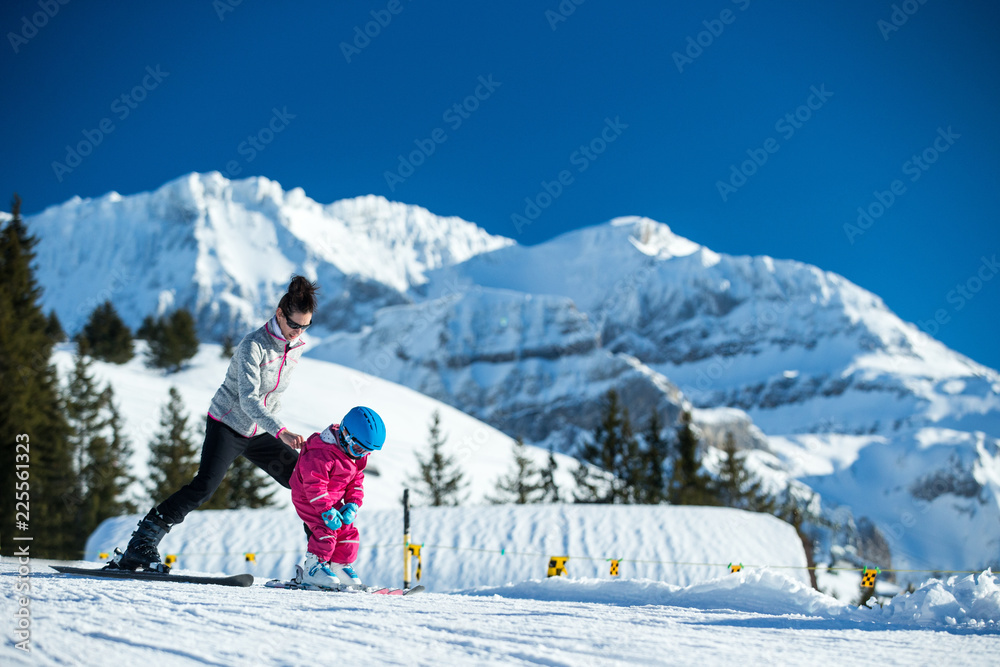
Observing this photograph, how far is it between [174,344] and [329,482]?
4650 cm

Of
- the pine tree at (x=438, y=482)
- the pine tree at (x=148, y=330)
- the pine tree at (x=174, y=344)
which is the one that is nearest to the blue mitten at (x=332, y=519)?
the pine tree at (x=438, y=482)

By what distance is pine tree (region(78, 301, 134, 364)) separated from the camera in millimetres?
45906

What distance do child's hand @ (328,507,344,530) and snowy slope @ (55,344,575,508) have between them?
23.5 meters

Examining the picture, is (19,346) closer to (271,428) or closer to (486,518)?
(486,518)

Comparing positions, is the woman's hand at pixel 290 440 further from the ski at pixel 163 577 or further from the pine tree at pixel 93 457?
the pine tree at pixel 93 457

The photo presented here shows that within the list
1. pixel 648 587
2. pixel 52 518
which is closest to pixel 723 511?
pixel 648 587

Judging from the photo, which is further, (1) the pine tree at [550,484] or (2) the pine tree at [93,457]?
(1) the pine tree at [550,484]

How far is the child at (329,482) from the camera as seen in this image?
4.25 metres

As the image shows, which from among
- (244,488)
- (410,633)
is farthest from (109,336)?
(410,633)

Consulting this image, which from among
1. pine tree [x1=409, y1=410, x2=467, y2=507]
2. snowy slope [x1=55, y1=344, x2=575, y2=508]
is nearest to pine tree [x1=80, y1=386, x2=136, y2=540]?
snowy slope [x1=55, y1=344, x2=575, y2=508]

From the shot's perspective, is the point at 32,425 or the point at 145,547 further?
the point at 32,425

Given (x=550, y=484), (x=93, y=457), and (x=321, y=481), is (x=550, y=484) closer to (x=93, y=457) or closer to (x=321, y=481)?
(x=93, y=457)

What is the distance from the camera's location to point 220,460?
14.6ft

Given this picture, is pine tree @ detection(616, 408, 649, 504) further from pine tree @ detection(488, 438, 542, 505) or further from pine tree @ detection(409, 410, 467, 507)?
pine tree @ detection(409, 410, 467, 507)
